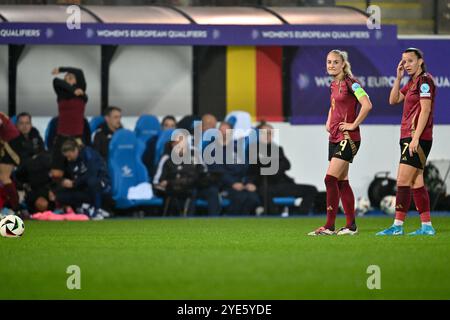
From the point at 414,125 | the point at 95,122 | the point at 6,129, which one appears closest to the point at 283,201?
the point at 95,122

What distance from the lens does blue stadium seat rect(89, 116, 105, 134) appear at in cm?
2344

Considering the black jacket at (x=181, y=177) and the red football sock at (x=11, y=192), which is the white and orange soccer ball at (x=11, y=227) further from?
the black jacket at (x=181, y=177)

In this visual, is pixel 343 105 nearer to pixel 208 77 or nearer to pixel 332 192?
pixel 332 192

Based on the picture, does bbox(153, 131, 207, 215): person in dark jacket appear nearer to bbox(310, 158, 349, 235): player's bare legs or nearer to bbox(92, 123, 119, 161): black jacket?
bbox(92, 123, 119, 161): black jacket

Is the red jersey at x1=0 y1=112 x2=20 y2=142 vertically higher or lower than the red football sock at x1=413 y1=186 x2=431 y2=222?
higher

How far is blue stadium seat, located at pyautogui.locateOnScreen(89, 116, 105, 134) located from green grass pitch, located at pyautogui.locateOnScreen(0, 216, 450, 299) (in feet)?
19.0

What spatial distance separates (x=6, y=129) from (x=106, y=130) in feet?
10.6

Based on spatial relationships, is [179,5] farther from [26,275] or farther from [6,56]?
[26,275]

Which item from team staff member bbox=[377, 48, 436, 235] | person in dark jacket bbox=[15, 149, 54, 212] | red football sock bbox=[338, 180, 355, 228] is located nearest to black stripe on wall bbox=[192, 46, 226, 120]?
person in dark jacket bbox=[15, 149, 54, 212]

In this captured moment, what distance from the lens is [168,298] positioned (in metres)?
9.61

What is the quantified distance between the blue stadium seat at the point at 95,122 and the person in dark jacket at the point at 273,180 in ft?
10.00

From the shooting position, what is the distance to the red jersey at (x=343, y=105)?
1523 centimetres

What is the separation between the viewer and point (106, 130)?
2336cm

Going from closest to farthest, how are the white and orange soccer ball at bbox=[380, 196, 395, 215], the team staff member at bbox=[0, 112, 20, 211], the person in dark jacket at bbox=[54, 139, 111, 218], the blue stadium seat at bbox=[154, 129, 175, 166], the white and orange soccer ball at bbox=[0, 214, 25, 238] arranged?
the white and orange soccer ball at bbox=[0, 214, 25, 238]
the team staff member at bbox=[0, 112, 20, 211]
the person in dark jacket at bbox=[54, 139, 111, 218]
the white and orange soccer ball at bbox=[380, 196, 395, 215]
the blue stadium seat at bbox=[154, 129, 175, 166]
